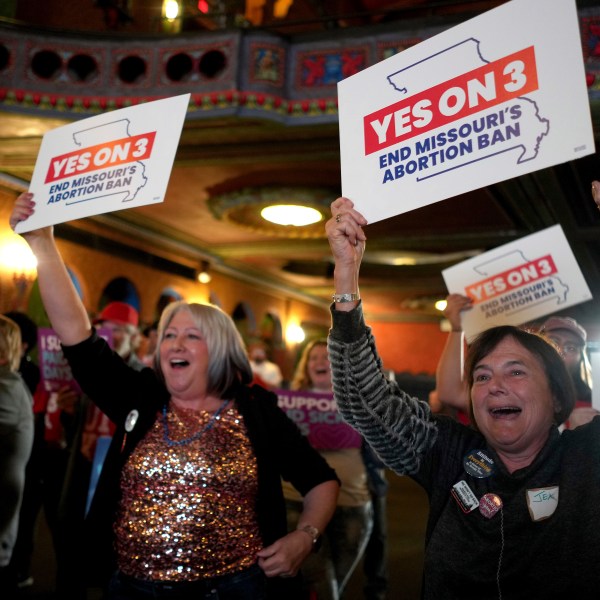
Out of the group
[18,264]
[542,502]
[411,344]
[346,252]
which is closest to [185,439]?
[346,252]

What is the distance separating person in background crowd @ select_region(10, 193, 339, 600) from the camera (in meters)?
1.64

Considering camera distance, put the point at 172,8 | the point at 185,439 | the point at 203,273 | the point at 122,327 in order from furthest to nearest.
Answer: the point at 203,273 < the point at 172,8 < the point at 122,327 < the point at 185,439

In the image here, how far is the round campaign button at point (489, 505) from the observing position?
1.30m

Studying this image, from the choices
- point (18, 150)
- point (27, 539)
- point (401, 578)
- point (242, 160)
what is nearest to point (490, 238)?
point (242, 160)

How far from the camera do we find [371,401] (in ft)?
4.72

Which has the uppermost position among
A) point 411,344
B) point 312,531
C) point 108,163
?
point 411,344

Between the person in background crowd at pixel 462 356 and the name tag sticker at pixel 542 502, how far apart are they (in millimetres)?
873

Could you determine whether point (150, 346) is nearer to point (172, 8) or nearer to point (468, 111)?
point (172, 8)

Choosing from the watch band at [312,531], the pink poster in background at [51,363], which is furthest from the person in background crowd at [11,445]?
the watch band at [312,531]

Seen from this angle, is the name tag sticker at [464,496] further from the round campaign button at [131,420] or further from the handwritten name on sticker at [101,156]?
the handwritten name on sticker at [101,156]

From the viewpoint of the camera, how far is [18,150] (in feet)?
20.6

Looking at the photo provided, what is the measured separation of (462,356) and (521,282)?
44 centimetres

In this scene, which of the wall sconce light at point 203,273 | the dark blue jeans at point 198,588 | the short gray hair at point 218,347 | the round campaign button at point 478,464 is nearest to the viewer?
the round campaign button at point 478,464

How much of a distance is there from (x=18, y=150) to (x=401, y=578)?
550 centimetres
